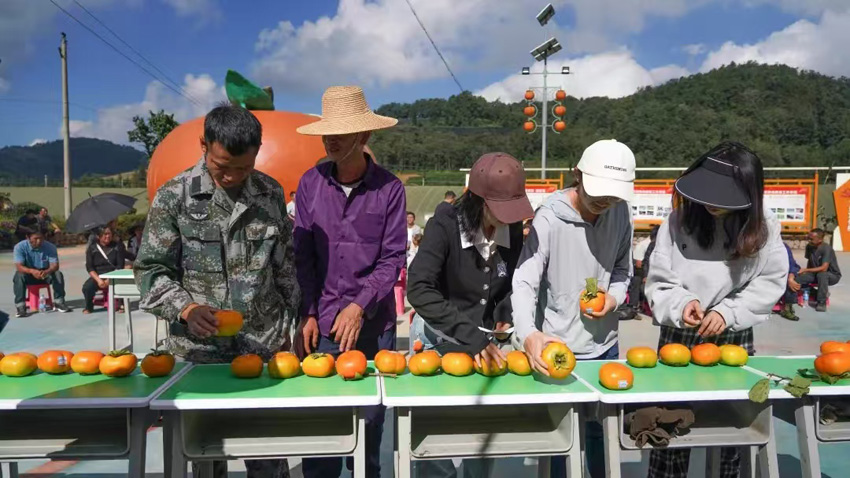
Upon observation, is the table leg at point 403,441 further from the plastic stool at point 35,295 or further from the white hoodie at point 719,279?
the plastic stool at point 35,295

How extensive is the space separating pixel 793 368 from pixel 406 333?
5816mm

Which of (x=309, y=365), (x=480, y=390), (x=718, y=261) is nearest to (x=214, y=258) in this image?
(x=309, y=365)

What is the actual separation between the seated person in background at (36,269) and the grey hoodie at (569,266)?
30.9ft

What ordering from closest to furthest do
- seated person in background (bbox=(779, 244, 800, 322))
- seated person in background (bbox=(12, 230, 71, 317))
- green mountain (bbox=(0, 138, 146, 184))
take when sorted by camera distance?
1. seated person in background (bbox=(779, 244, 800, 322))
2. seated person in background (bbox=(12, 230, 71, 317))
3. green mountain (bbox=(0, 138, 146, 184))

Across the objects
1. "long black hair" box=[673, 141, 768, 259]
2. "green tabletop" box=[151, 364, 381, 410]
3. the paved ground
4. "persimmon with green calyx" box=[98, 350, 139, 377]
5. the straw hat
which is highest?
the straw hat

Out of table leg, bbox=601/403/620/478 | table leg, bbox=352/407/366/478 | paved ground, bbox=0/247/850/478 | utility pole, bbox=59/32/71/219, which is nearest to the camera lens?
table leg, bbox=352/407/366/478

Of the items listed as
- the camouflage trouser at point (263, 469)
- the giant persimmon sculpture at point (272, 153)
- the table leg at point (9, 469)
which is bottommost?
the table leg at point (9, 469)

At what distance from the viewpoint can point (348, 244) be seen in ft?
9.61

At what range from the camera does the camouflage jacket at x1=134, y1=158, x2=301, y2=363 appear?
8.21ft

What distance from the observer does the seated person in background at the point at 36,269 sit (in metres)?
9.32

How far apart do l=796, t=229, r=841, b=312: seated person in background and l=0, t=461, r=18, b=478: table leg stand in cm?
1081

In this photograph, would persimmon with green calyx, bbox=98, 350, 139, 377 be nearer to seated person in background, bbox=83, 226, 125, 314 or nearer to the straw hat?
the straw hat

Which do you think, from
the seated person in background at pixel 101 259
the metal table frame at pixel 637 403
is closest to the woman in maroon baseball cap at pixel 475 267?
the metal table frame at pixel 637 403

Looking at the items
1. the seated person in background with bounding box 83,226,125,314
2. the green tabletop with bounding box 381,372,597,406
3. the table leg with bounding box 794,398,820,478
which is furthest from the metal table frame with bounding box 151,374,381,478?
the seated person in background with bounding box 83,226,125,314
